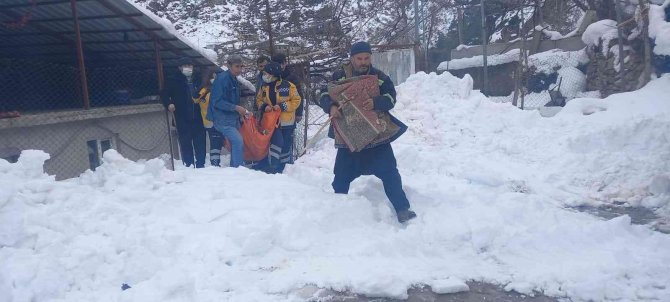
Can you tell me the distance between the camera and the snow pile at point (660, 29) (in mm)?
12336

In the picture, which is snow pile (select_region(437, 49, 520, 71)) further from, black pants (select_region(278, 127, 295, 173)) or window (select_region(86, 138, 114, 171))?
window (select_region(86, 138, 114, 171))

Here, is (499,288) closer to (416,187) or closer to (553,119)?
(416,187)

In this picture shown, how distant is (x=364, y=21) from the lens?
25688 millimetres

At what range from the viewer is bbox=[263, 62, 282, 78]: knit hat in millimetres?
7930

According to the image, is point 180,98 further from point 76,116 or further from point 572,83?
point 572,83

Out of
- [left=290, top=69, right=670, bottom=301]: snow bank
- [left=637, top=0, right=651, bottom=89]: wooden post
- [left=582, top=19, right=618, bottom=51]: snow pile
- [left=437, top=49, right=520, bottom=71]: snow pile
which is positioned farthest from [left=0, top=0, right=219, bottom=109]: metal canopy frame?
[left=437, top=49, right=520, bottom=71]: snow pile

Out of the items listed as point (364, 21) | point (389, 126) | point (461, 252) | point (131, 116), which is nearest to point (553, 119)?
point (389, 126)

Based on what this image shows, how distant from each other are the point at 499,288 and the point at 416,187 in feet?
7.77

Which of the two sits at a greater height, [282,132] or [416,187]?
[282,132]

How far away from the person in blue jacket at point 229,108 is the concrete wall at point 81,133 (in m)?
2.04

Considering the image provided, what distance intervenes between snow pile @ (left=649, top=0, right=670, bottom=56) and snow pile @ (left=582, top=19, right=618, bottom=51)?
2.86 meters

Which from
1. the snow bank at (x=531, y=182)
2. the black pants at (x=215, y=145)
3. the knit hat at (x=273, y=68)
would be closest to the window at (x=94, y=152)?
the black pants at (x=215, y=145)

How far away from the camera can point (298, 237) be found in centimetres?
466

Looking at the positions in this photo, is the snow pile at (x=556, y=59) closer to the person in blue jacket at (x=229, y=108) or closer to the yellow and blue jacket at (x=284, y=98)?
the yellow and blue jacket at (x=284, y=98)
